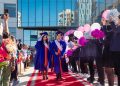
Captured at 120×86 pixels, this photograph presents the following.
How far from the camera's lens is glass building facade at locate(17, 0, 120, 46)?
52.7 metres

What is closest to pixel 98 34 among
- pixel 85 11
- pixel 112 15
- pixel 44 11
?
pixel 112 15

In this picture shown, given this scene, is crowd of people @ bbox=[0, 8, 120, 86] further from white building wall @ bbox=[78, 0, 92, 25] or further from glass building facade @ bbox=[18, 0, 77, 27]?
glass building facade @ bbox=[18, 0, 77, 27]

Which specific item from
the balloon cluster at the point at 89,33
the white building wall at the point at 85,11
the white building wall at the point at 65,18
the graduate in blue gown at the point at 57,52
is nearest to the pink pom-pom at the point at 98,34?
the balloon cluster at the point at 89,33

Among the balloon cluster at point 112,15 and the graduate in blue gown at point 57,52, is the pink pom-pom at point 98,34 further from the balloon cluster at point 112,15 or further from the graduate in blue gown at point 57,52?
the graduate in blue gown at point 57,52

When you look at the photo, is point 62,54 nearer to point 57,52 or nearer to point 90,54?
point 57,52

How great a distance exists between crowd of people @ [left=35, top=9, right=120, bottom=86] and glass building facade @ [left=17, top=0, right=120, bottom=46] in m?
33.3

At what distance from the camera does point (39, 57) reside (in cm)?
1520

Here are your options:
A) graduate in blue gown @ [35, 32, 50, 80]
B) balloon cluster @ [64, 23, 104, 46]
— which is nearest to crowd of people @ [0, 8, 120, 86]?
graduate in blue gown @ [35, 32, 50, 80]

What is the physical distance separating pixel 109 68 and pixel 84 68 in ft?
19.7

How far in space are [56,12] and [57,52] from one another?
38950mm

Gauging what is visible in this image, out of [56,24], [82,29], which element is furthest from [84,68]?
[56,24]

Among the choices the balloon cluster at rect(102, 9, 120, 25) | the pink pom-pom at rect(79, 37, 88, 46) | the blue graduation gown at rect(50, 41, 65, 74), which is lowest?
the blue graduation gown at rect(50, 41, 65, 74)

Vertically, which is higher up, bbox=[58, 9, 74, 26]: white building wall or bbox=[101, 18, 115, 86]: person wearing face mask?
bbox=[58, 9, 74, 26]: white building wall

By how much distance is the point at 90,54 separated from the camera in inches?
499
